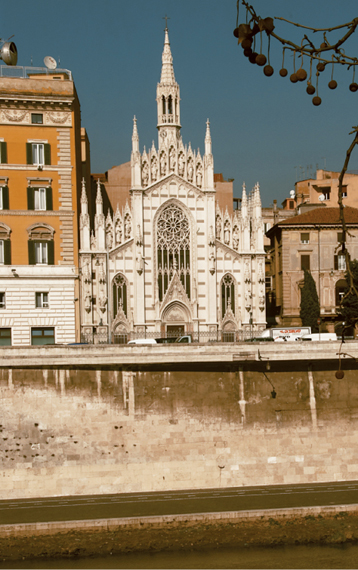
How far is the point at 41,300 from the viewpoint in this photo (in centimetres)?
4562

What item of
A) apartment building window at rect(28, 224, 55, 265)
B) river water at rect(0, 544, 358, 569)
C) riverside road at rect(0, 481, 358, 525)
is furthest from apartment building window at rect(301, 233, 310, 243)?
river water at rect(0, 544, 358, 569)

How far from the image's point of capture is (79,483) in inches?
1275

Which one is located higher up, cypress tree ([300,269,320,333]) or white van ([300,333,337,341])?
cypress tree ([300,269,320,333])

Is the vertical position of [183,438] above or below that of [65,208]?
below

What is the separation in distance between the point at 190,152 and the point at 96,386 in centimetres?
2437

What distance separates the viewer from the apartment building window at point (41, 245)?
4534cm

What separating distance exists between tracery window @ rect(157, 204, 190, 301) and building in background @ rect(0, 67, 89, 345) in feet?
25.3

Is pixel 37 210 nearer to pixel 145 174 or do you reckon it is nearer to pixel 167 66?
pixel 145 174

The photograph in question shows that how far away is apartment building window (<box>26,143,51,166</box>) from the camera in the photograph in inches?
1801

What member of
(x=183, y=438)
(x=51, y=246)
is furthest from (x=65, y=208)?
(x=183, y=438)

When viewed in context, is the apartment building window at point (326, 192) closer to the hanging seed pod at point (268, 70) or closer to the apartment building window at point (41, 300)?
the apartment building window at point (41, 300)

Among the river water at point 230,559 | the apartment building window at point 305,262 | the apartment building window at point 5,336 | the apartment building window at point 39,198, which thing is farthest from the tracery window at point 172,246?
the river water at point 230,559

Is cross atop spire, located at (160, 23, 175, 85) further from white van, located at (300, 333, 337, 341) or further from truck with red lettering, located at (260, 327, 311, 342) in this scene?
white van, located at (300, 333, 337, 341)

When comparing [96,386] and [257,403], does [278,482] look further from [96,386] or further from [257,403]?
[96,386]
